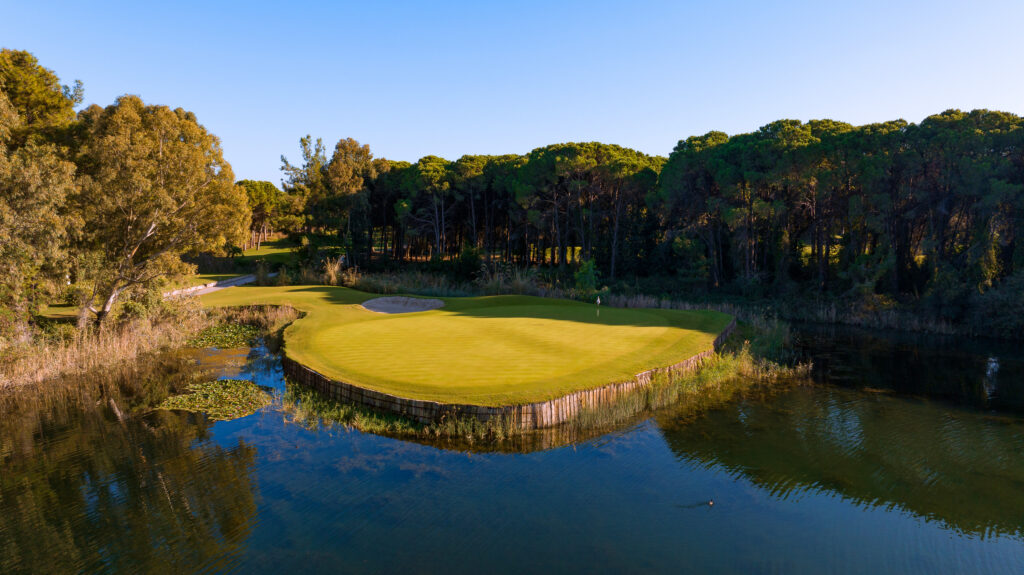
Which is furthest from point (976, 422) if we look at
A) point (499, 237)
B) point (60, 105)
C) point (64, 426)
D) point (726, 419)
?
point (499, 237)

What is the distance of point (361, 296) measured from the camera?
2378 centimetres

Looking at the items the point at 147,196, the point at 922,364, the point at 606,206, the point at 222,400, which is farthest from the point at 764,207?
the point at 147,196

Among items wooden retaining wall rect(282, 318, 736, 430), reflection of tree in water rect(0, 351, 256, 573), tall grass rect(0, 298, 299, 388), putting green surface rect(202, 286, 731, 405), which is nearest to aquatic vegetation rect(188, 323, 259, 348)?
tall grass rect(0, 298, 299, 388)

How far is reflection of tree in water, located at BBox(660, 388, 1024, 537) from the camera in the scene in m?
6.70

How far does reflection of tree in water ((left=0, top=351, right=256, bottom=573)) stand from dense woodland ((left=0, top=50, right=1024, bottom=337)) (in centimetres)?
528

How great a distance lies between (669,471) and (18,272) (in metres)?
15.0

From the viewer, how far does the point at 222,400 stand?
35.6ft

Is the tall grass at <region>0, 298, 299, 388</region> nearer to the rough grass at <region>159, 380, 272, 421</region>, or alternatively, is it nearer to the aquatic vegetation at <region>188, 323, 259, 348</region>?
the aquatic vegetation at <region>188, 323, 259, 348</region>

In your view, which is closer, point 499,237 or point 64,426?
point 64,426

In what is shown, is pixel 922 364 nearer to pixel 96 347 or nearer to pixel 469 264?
pixel 469 264

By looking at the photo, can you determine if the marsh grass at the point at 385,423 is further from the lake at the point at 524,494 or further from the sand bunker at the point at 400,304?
the sand bunker at the point at 400,304

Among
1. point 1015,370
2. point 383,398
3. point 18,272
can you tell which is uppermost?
point 18,272

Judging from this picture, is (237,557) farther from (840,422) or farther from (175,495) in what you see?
(840,422)

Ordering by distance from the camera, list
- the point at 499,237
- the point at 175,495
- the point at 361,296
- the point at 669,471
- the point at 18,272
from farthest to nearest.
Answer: the point at 499,237, the point at 361,296, the point at 18,272, the point at 669,471, the point at 175,495
